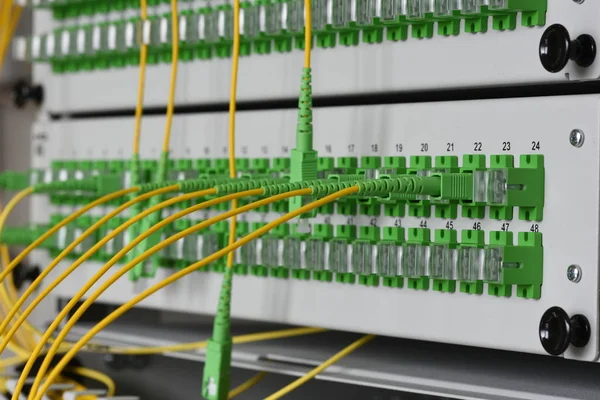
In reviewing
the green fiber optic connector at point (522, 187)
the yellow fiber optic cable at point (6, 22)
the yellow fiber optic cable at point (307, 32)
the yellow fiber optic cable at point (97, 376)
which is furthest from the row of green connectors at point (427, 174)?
the yellow fiber optic cable at point (6, 22)

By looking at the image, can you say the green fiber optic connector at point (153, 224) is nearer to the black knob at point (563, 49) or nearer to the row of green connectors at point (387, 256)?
the row of green connectors at point (387, 256)

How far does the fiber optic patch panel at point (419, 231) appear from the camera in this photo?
2.60 feet

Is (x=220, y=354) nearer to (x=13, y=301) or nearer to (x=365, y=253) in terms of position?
(x=365, y=253)

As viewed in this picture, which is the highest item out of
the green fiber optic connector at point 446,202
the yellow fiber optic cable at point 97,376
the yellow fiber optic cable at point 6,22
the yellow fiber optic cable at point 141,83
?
the yellow fiber optic cable at point 6,22

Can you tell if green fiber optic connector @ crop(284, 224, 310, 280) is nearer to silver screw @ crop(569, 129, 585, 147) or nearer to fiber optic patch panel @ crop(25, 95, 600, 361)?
fiber optic patch panel @ crop(25, 95, 600, 361)

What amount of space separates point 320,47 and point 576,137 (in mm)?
308

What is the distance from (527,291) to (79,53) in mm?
684

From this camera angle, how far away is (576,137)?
78 cm

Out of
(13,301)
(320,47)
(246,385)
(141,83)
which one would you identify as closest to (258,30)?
(320,47)

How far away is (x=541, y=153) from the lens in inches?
31.7

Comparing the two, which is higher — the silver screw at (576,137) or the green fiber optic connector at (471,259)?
the silver screw at (576,137)

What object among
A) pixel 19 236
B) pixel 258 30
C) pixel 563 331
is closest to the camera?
pixel 563 331

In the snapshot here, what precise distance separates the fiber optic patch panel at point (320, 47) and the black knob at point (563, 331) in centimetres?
21

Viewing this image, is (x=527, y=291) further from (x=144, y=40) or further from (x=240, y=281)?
(x=144, y=40)
